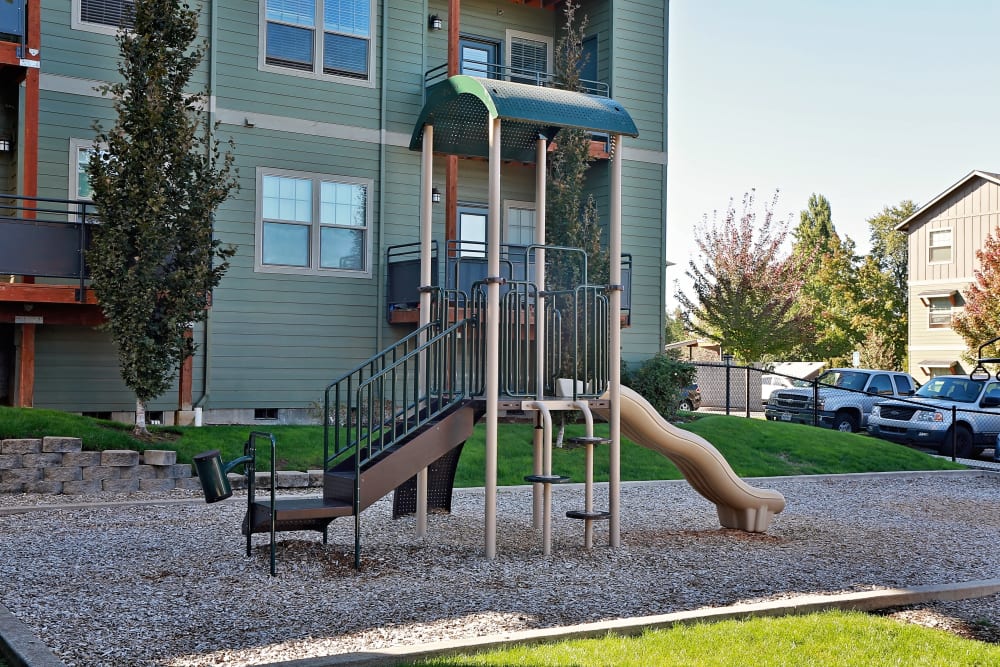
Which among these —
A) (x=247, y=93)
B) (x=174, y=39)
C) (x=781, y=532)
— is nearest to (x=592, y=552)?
(x=781, y=532)

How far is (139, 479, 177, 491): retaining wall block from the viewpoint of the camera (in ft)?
41.3

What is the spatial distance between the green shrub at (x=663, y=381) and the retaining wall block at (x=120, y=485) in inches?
388

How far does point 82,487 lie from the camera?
12289 mm

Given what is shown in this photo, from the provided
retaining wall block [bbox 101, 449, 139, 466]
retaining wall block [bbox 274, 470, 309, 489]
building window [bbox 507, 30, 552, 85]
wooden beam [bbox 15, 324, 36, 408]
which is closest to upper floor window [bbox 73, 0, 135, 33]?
wooden beam [bbox 15, 324, 36, 408]

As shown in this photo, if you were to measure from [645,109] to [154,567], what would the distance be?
51.9 ft

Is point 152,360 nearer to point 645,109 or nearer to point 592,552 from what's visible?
point 592,552

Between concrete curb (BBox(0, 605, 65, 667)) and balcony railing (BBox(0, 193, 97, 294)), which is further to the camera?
balcony railing (BBox(0, 193, 97, 294))

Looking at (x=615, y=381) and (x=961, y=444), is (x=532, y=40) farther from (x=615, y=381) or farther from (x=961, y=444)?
(x=615, y=381)

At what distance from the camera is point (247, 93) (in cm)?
1758

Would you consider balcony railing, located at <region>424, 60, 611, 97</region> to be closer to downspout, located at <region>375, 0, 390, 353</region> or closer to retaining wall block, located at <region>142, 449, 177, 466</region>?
downspout, located at <region>375, 0, 390, 353</region>

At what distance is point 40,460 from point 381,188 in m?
8.32

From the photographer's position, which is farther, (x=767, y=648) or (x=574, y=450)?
(x=574, y=450)

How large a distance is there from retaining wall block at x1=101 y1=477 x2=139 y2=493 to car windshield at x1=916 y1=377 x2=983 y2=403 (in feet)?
59.0

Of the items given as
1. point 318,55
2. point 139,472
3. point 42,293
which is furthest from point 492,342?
point 318,55
